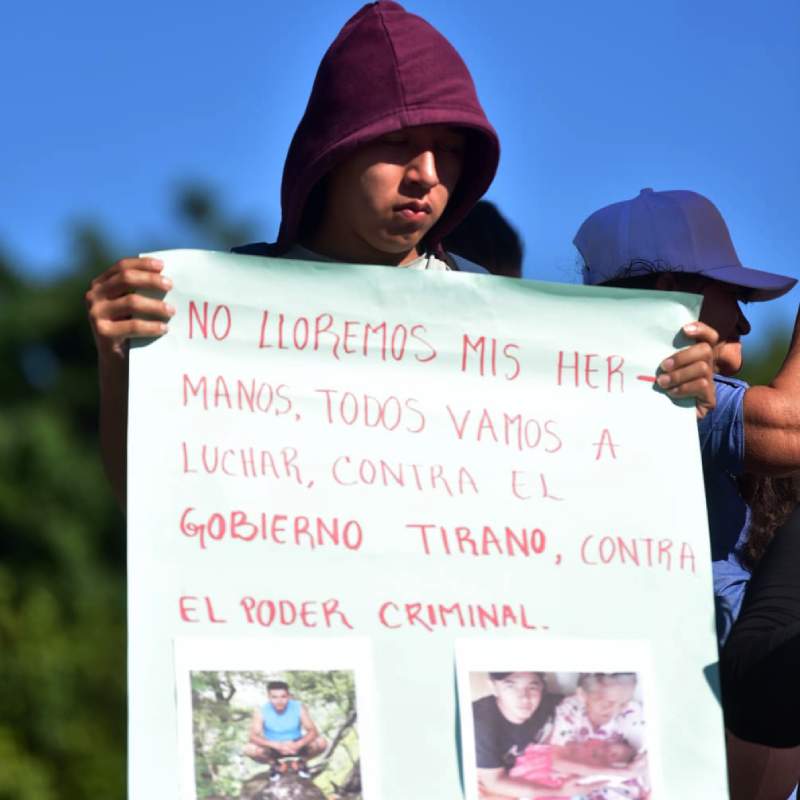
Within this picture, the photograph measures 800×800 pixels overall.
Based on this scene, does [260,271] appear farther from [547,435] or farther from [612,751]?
[612,751]

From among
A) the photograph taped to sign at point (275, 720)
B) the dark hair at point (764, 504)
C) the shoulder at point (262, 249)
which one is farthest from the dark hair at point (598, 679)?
the shoulder at point (262, 249)

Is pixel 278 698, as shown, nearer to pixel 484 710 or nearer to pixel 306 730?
pixel 306 730

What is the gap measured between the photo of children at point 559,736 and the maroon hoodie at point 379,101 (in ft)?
2.72

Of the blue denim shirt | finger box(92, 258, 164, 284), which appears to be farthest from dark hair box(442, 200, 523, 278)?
finger box(92, 258, 164, 284)

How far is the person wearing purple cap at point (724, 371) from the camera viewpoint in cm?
271

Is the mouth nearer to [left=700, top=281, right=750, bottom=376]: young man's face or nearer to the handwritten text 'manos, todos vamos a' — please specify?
the handwritten text 'manos, todos vamos a'

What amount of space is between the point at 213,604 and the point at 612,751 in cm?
61

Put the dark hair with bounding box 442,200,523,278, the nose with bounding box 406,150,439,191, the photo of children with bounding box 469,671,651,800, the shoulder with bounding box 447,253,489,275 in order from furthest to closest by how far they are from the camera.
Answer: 1. the dark hair with bounding box 442,200,523,278
2. the shoulder with bounding box 447,253,489,275
3. the nose with bounding box 406,150,439,191
4. the photo of children with bounding box 469,671,651,800

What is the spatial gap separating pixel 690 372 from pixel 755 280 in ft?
1.39

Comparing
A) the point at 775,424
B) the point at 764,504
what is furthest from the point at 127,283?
the point at 764,504

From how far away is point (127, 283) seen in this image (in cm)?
238

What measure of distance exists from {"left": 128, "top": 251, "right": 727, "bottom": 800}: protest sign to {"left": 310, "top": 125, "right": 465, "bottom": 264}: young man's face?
112 mm

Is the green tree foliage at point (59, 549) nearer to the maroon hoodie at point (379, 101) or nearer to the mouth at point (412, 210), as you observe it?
the maroon hoodie at point (379, 101)

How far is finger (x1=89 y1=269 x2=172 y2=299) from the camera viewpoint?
7.80ft
